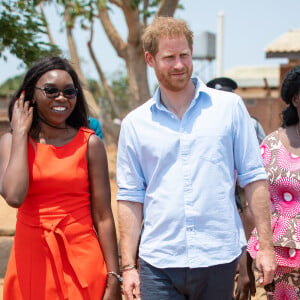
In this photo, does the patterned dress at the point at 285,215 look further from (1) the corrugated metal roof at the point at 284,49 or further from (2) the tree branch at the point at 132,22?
(1) the corrugated metal roof at the point at 284,49

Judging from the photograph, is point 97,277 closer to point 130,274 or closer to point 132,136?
point 130,274

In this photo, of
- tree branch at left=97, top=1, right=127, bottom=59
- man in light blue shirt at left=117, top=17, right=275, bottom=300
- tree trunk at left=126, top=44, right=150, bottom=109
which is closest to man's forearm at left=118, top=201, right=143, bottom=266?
man in light blue shirt at left=117, top=17, right=275, bottom=300

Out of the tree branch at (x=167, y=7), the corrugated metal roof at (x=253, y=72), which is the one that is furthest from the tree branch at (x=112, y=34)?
the corrugated metal roof at (x=253, y=72)

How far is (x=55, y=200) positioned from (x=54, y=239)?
19 centimetres

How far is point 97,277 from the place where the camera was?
3.01 metres

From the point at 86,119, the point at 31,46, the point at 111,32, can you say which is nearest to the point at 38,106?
the point at 86,119

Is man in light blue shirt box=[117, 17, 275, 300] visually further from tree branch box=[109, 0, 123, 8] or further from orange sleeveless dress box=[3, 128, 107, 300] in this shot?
tree branch box=[109, 0, 123, 8]

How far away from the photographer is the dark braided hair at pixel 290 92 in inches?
144

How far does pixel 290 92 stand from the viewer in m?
3.69

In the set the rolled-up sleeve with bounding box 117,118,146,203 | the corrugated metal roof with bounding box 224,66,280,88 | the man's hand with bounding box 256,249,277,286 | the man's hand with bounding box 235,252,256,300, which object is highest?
the rolled-up sleeve with bounding box 117,118,146,203

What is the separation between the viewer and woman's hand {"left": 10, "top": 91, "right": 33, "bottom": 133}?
307cm

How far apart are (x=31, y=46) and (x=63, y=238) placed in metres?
4.65

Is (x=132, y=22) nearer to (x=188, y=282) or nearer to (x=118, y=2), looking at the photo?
(x=118, y=2)

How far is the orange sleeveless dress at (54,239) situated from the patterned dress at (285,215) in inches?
46.8
